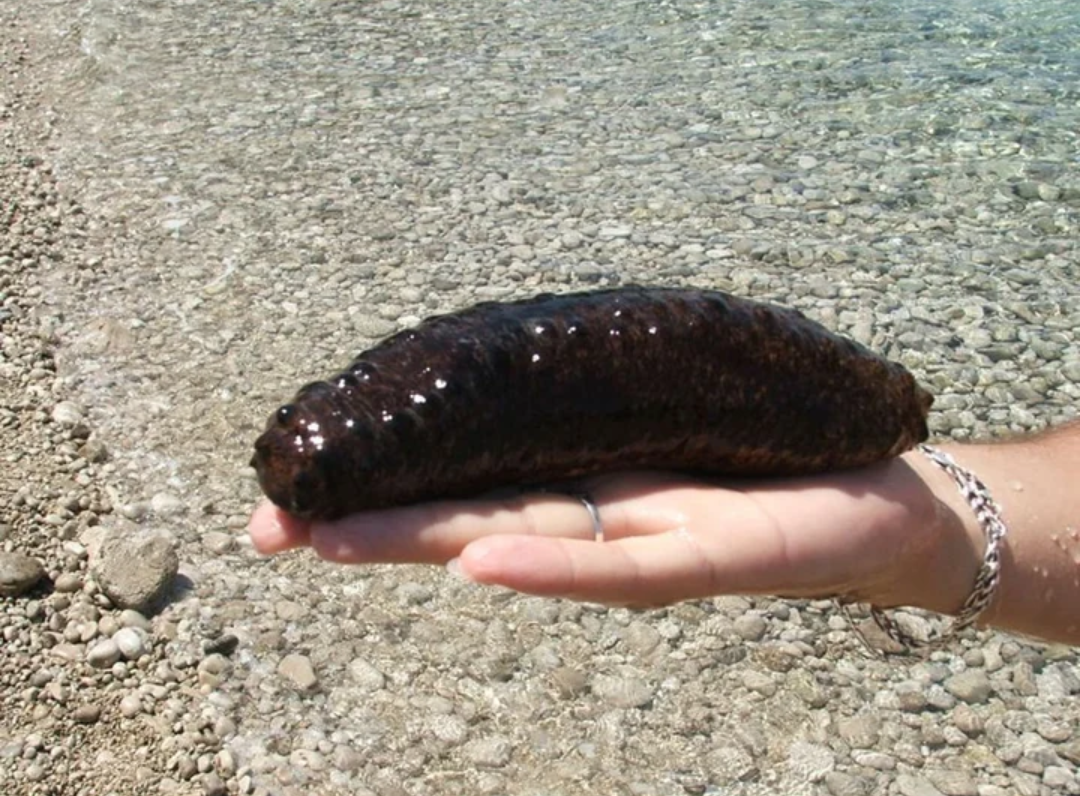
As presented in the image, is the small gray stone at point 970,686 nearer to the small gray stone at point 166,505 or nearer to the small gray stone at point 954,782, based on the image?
the small gray stone at point 954,782

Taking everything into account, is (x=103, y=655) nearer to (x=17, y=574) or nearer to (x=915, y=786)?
(x=17, y=574)

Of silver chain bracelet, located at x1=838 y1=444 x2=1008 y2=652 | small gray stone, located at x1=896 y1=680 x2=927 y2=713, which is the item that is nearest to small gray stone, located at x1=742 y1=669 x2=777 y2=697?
small gray stone, located at x1=896 y1=680 x2=927 y2=713

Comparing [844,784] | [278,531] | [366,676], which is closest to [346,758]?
[366,676]

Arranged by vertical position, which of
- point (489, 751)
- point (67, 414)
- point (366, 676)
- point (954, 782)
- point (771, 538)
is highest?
point (771, 538)

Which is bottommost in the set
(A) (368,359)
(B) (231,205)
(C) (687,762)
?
(C) (687,762)

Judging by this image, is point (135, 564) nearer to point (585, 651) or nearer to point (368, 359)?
point (585, 651)

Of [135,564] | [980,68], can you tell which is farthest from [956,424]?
[980,68]

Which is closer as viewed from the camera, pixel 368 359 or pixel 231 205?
pixel 368 359
